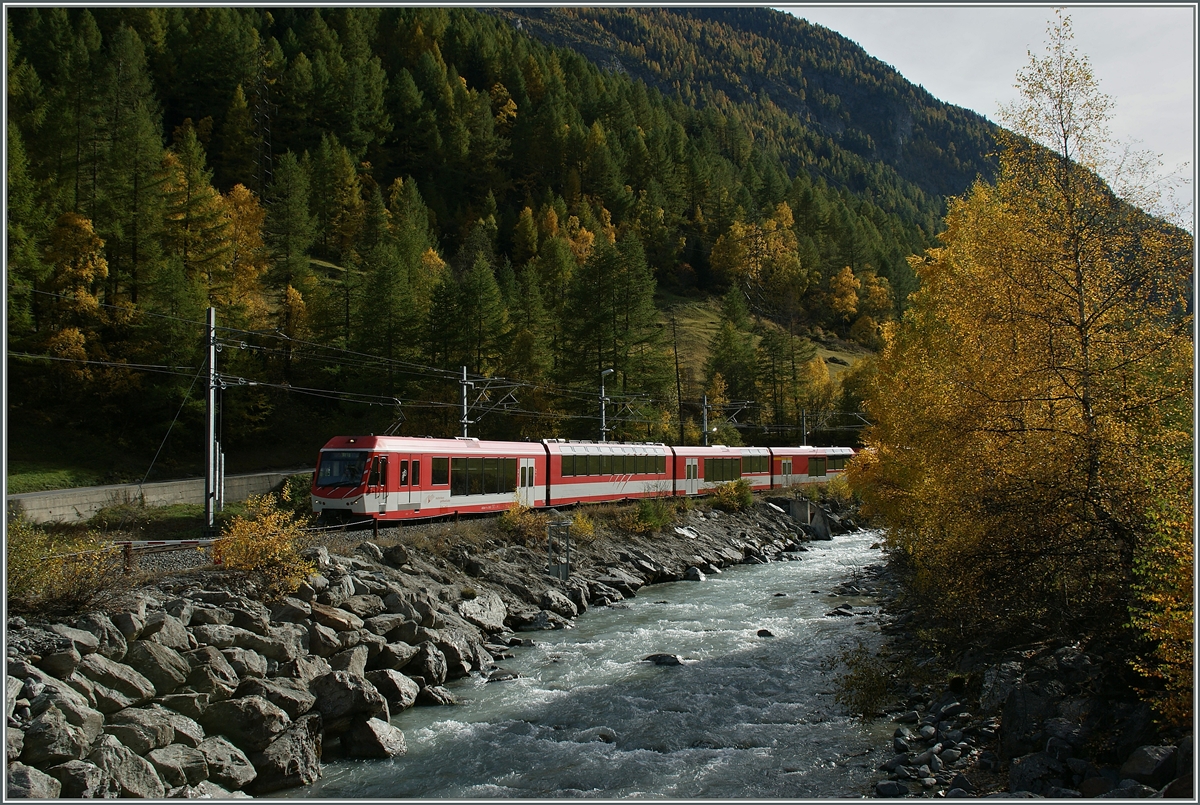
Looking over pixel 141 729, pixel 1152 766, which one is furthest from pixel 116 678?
pixel 1152 766

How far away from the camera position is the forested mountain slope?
37562 mm

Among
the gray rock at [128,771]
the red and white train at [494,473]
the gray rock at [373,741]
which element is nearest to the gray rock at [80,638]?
the gray rock at [128,771]

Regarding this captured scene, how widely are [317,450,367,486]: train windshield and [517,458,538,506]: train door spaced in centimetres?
718

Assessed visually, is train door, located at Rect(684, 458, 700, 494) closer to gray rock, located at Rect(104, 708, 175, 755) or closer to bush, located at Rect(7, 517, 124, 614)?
bush, located at Rect(7, 517, 124, 614)

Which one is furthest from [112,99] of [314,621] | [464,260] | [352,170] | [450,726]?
[450,726]

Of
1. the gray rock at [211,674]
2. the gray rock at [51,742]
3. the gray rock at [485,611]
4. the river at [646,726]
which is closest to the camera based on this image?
the gray rock at [51,742]

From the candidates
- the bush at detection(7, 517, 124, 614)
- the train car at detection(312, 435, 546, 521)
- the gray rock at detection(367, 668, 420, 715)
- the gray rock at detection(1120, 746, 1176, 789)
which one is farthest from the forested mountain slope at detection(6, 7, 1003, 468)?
the gray rock at detection(1120, 746, 1176, 789)

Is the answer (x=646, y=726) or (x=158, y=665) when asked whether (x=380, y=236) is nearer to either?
(x=158, y=665)

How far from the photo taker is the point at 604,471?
32.8 metres

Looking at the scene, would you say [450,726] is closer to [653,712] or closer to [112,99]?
[653,712]

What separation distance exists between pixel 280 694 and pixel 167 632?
2.08 m

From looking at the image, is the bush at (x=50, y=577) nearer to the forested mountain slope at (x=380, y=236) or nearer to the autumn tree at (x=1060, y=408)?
the autumn tree at (x=1060, y=408)

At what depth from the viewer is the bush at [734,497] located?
38.4m

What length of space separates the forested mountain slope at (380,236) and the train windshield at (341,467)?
6.90m
